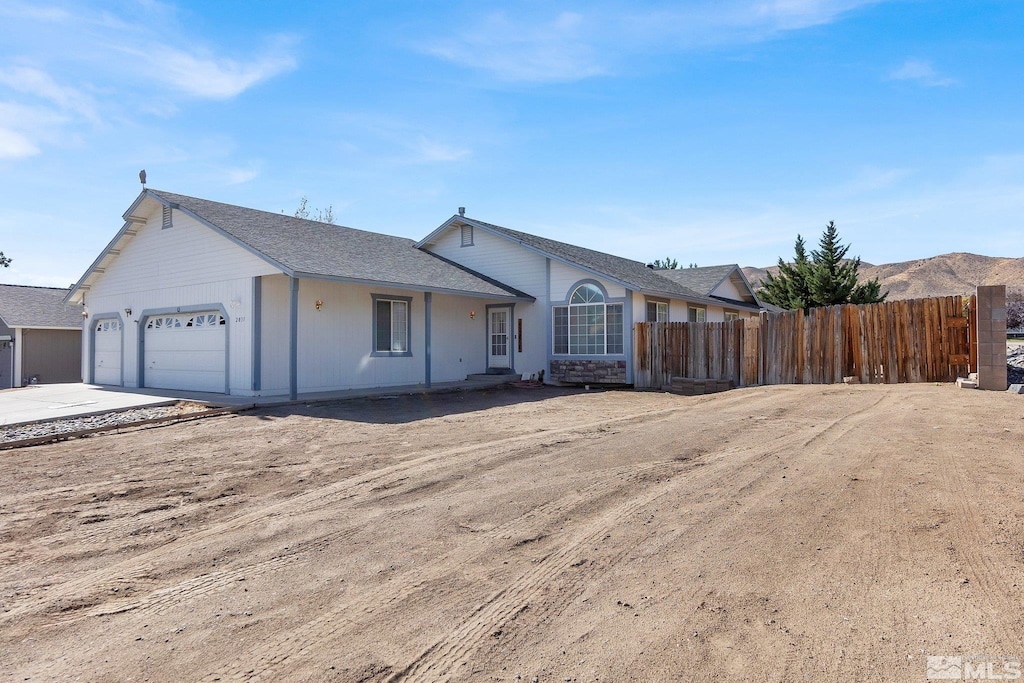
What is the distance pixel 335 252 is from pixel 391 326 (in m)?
2.39

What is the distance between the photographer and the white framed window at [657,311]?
1773 centimetres

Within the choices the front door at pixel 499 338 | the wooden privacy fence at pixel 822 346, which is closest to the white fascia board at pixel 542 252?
the wooden privacy fence at pixel 822 346

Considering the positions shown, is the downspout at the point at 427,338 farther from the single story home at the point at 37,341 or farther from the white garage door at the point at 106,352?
the single story home at the point at 37,341

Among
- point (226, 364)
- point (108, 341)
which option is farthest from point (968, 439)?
point (108, 341)

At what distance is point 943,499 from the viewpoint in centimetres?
466

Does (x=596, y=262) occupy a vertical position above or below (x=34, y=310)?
above

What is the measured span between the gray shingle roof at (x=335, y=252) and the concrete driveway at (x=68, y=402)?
157 inches

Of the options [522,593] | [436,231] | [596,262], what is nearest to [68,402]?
[436,231]

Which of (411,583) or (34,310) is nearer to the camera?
(411,583)

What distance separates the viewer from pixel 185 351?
15.6 m

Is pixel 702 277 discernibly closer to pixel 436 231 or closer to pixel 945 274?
pixel 436 231

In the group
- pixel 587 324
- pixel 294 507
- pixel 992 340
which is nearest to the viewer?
pixel 294 507

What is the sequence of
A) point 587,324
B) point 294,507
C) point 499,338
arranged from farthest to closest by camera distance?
point 499,338
point 587,324
point 294,507

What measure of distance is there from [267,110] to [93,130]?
3709mm
